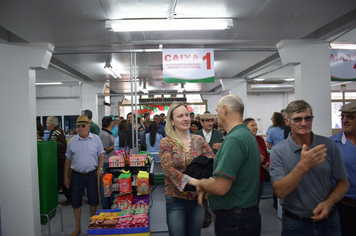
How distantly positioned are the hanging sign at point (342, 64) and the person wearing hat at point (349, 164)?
2692mm

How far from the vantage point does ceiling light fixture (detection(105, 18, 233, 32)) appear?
3.46 meters

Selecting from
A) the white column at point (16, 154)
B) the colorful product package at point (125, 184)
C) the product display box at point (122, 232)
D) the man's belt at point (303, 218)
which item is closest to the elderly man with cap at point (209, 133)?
the colorful product package at point (125, 184)

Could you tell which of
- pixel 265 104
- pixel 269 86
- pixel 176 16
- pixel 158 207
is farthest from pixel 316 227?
pixel 265 104

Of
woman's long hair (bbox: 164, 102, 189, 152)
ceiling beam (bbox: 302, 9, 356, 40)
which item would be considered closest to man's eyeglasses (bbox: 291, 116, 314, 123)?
woman's long hair (bbox: 164, 102, 189, 152)

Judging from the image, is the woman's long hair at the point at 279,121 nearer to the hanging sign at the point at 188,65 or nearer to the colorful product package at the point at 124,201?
the hanging sign at the point at 188,65

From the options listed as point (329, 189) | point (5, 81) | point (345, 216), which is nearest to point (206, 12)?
point (329, 189)

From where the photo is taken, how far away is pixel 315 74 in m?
4.21

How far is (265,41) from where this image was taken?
4461mm

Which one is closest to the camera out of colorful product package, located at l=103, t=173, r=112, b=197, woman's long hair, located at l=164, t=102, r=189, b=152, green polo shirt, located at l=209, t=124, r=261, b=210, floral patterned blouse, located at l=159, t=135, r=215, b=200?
green polo shirt, located at l=209, t=124, r=261, b=210

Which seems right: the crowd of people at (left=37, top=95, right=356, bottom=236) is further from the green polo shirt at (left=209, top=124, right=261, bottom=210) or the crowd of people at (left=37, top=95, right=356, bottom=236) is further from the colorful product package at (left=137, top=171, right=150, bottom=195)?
the colorful product package at (left=137, top=171, right=150, bottom=195)

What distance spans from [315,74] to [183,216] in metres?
3.50

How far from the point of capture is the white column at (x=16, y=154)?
357cm

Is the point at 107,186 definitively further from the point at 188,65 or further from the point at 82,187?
the point at 188,65

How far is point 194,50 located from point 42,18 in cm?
245
